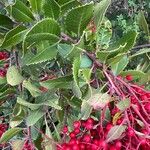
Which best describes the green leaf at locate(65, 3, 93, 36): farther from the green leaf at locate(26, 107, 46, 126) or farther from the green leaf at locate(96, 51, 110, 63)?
the green leaf at locate(26, 107, 46, 126)

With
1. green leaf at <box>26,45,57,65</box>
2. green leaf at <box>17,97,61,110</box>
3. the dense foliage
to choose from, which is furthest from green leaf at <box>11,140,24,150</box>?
green leaf at <box>26,45,57,65</box>

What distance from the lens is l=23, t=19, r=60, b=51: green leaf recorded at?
89 cm

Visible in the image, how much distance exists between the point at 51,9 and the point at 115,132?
0.31 meters

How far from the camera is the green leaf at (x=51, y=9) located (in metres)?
0.95

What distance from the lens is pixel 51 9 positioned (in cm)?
96

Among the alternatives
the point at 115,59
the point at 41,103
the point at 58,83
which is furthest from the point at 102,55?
the point at 41,103

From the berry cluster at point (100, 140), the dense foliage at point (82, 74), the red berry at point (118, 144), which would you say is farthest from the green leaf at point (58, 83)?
the red berry at point (118, 144)

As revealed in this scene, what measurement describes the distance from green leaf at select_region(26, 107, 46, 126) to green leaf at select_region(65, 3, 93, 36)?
0.25m

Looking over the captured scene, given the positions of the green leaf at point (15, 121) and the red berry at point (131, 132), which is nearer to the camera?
the red berry at point (131, 132)

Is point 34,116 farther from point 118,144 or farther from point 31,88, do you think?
point 118,144

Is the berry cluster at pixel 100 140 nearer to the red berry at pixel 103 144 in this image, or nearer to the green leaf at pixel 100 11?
the red berry at pixel 103 144

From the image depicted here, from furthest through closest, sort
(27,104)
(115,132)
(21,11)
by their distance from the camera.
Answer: (27,104)
(21,11)
(115,132)

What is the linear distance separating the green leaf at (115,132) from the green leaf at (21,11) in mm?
325

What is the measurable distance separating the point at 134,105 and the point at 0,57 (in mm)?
686
